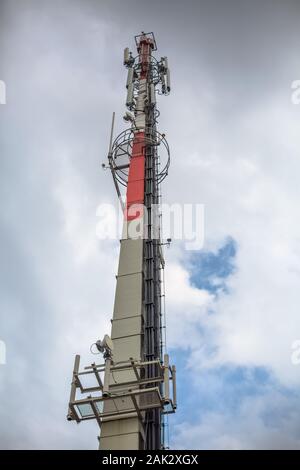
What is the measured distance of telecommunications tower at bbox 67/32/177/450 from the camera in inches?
910

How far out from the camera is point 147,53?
43.1 m

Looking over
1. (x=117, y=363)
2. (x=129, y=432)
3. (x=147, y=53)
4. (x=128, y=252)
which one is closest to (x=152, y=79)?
(x=147, y=53)

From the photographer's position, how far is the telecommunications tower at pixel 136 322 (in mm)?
23109

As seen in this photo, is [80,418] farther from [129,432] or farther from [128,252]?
[128,252]

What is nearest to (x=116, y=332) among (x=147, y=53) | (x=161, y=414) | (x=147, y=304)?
(x=147, y=304)

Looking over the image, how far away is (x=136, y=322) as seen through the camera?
26453mm

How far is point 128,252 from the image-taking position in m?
29.7

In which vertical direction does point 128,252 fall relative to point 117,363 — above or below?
above

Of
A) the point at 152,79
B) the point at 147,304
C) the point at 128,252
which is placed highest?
the point at 152,79
